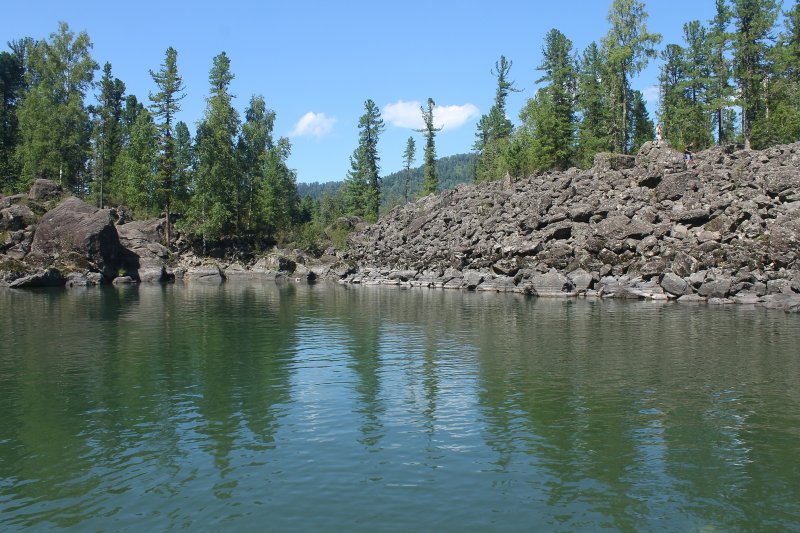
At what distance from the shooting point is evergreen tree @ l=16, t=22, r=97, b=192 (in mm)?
89812

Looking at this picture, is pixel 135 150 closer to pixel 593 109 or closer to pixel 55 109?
pixel 55 109

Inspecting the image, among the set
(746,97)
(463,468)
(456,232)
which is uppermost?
(746,97)

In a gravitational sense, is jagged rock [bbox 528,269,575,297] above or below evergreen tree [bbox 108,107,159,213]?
below

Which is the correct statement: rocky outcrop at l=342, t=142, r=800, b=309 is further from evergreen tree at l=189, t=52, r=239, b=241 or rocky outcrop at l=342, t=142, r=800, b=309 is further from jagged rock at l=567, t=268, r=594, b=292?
evergreen tree at l=189, t=52, r=239, b=241

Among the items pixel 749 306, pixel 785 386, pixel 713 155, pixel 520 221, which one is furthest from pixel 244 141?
pixel 785 386

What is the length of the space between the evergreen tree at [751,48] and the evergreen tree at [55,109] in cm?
9093

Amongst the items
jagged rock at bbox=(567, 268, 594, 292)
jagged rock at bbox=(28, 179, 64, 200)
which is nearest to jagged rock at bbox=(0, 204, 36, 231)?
jagged rock at bbox=(28, 179, 64, 200)

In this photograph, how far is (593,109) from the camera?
9081cm

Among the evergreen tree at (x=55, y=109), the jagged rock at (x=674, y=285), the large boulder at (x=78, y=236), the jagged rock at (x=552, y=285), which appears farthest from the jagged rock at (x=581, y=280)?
the evergreen tree at (x=55, y=109)

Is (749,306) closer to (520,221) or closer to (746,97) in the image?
Answer: (520,221)

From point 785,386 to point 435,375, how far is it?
1249cm

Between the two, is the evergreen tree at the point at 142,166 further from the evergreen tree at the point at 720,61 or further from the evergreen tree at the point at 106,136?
the evergreen tree at the point at 720,61

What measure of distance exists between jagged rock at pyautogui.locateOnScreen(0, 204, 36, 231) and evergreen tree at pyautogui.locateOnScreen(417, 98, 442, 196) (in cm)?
6740

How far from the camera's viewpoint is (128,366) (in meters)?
25.5
